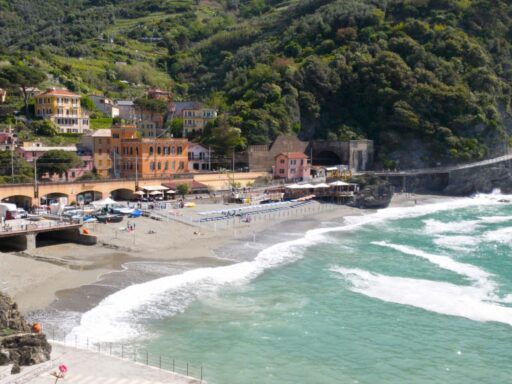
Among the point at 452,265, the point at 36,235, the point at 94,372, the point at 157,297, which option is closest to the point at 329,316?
the point at 157,297

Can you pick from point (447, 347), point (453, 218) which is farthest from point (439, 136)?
point (447, 347)

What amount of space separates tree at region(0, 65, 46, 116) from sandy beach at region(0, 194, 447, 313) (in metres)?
35.9

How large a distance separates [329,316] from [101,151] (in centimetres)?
4492

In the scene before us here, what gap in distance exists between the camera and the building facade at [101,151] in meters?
71.2

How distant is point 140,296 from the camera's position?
35469mm

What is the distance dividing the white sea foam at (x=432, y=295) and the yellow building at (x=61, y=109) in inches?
2026

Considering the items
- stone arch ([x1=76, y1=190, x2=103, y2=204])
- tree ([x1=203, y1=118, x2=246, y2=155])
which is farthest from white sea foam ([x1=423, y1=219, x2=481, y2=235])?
stone arch ([x1=76, y1=190, x2=103, y2=204])

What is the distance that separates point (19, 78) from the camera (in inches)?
3290

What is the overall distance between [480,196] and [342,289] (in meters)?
61.4

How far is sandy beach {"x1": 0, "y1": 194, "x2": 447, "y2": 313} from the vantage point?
36062 millimetres

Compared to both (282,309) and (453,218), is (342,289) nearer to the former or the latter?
(282,309)

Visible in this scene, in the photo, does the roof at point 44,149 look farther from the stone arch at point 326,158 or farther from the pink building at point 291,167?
the stone arch at point 326,158

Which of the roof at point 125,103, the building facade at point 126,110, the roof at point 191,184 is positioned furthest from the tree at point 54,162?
the roof at point 125,103

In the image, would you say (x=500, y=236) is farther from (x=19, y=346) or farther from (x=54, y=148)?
(x=19, y=346)
